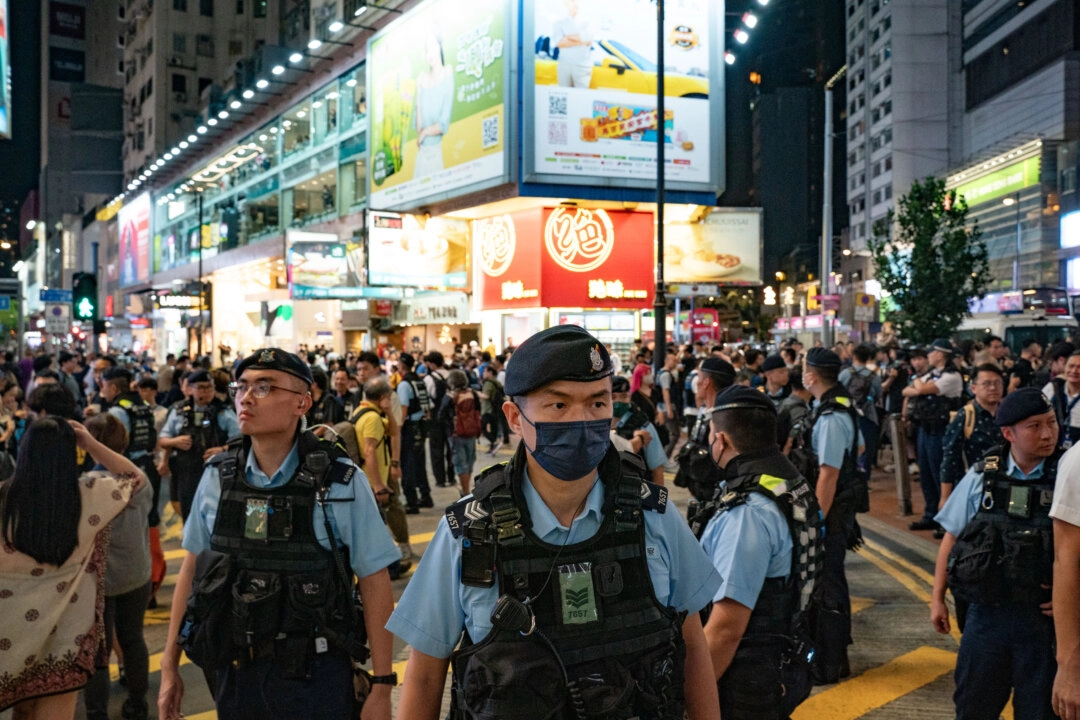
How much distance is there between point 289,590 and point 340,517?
309 millimetres

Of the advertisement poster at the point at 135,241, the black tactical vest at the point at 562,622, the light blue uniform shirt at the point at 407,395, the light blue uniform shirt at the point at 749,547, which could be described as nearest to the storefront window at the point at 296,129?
the advertisement poster at the point at 135,241

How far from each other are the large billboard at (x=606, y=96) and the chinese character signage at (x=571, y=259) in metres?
2.01

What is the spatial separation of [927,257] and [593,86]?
1242 cm

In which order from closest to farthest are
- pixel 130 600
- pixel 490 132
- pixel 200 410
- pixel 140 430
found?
pixel 130 600 → pixel 140 430 → pixel 200 410 → pixel 490 132

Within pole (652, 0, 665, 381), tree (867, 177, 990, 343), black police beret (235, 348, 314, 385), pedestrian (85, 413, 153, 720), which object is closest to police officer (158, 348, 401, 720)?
black police beret (235, 348, 314, 385)

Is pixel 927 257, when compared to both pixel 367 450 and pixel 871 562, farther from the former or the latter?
pixel 367 450

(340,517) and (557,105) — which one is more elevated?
(557,105)

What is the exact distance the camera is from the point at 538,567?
84.1 inches

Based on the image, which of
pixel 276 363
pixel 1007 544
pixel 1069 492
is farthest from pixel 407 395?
pixel 1069 492

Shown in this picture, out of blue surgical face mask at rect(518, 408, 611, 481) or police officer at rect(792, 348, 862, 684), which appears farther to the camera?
police officer at rect(792, 348, 862, 684)

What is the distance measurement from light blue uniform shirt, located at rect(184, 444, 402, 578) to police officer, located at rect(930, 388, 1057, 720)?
2429 mm

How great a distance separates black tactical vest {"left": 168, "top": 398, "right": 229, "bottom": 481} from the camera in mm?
8117

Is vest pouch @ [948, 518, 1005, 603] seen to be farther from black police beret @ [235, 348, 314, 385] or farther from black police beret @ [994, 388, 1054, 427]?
black police beret @ [235, 348, 314, 385]

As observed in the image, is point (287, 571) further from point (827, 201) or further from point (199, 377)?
point (827, 201)
